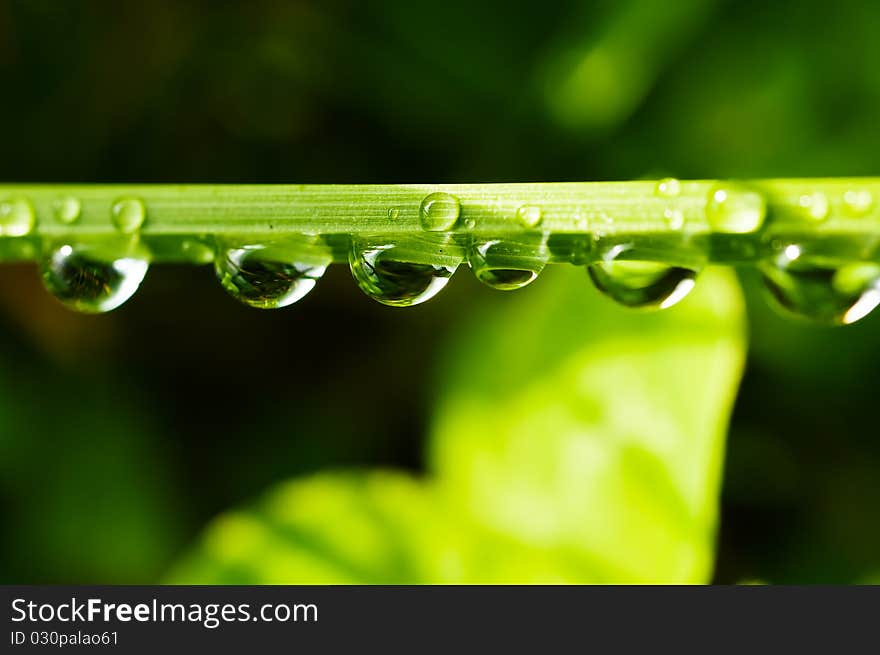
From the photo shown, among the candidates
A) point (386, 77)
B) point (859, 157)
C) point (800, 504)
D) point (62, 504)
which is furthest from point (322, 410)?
point (859, 157)

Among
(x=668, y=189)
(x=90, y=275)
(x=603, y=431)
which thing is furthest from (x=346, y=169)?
(x=668, y=189)

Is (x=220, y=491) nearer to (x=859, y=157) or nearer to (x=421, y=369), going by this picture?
(x=421, y=369)

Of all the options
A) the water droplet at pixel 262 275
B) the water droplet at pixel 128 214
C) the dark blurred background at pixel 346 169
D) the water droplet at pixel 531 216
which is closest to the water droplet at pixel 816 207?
the water droplet at pixel 531 216

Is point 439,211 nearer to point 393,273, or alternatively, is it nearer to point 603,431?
point 393,273

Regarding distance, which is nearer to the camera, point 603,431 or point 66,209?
point 66,209

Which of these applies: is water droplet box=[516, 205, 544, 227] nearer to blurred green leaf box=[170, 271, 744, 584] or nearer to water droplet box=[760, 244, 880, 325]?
water droplet box=[760, 244, 880, 325]

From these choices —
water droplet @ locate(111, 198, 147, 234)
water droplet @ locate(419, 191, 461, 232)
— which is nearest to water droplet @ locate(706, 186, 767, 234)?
water droplet @ locate(419, 191, 461, 232)

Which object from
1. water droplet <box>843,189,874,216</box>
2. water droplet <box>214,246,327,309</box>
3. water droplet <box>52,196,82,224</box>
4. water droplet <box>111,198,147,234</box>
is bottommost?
water droplet <box>843,189,874,216</box>
